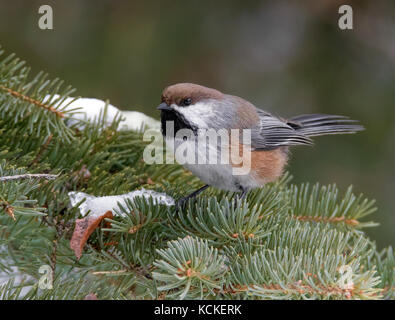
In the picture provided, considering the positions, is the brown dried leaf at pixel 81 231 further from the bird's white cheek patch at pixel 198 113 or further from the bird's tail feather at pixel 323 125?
the bird's tail feather at pixel 323 125

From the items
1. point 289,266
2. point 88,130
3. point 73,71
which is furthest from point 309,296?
point 73,71

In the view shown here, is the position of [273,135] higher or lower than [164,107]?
lower

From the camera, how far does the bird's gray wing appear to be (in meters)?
2.56

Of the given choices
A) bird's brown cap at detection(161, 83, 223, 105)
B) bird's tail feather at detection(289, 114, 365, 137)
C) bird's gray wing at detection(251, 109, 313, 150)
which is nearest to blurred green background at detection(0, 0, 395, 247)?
bird's tail feather at detection(289, 114, 365, 137)

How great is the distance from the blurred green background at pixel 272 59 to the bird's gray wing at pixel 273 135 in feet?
2.63

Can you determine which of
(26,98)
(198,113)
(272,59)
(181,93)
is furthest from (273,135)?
(272,59)

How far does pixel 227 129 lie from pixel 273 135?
0.42 metres

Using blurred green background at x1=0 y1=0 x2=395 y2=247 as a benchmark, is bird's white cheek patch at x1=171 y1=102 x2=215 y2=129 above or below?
below

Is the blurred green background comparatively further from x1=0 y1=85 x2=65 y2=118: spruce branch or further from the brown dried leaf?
the brown dried leaf

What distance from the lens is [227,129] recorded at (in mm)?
2359

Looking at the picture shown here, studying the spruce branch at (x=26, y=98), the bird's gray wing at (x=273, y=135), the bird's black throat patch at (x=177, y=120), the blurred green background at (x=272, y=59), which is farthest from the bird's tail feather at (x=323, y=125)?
the spruce branch at (x=26, y=98)

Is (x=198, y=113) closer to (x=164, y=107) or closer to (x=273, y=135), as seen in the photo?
(x=164, y=107)

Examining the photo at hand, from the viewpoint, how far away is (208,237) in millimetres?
1766
